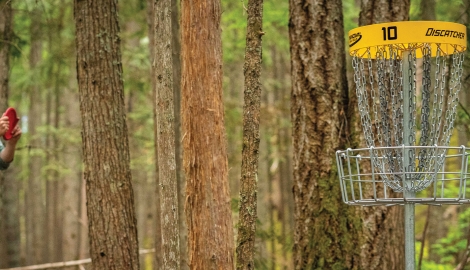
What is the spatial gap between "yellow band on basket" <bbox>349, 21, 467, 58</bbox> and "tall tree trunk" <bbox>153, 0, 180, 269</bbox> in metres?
2.32

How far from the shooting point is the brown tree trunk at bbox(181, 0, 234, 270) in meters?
5.53

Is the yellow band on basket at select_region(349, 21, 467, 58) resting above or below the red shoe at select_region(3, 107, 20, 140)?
above

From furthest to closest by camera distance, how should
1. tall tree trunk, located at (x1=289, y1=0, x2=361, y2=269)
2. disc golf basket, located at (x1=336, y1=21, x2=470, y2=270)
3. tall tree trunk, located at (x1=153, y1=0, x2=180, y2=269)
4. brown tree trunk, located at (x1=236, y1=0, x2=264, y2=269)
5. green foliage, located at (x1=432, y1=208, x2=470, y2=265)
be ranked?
green foliage, located at (x1=432, y1=208, x2=470, y2=265) < tall tree trunk, located at (x1=289, y1=0, x2=361, y2=269) < tall tree trunk, located at (x1=153, y1=0, x2=180, y2=269) < brown tree trunk, located at (x1=236, y1=0, x2=264, y2=269) < disc golf basket, located at (x1=336, y1=21, x2=470, y2=270)

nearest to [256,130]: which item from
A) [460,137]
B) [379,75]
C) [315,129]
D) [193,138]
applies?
[193,138]

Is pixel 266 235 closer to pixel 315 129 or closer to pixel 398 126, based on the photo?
pixel 315 129

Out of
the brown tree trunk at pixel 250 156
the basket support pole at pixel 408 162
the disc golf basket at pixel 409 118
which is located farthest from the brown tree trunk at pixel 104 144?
the basket support pole at pixel 408 162

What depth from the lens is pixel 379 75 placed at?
5.08 m

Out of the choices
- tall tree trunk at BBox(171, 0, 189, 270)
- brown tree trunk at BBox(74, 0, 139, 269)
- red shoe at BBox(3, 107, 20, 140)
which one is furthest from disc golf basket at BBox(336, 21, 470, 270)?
tall tree trunk at BBox(171, 0, 189, 270)

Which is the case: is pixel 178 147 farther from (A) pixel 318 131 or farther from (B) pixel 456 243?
(B) pixel 456 243

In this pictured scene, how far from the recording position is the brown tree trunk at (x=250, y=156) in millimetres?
5781

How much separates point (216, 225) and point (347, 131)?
9.75 feet

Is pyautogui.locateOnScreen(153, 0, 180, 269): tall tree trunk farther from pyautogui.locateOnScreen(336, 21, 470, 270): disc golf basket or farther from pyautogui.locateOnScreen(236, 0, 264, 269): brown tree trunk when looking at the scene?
pyautogui.locateOnScreen(336, 21, 470, 270): disc golf basket

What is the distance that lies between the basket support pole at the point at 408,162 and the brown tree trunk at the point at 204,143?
1.59 m

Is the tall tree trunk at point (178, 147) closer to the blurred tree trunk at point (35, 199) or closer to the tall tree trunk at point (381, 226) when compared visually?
the tall tree trunk at point (381, 226)
